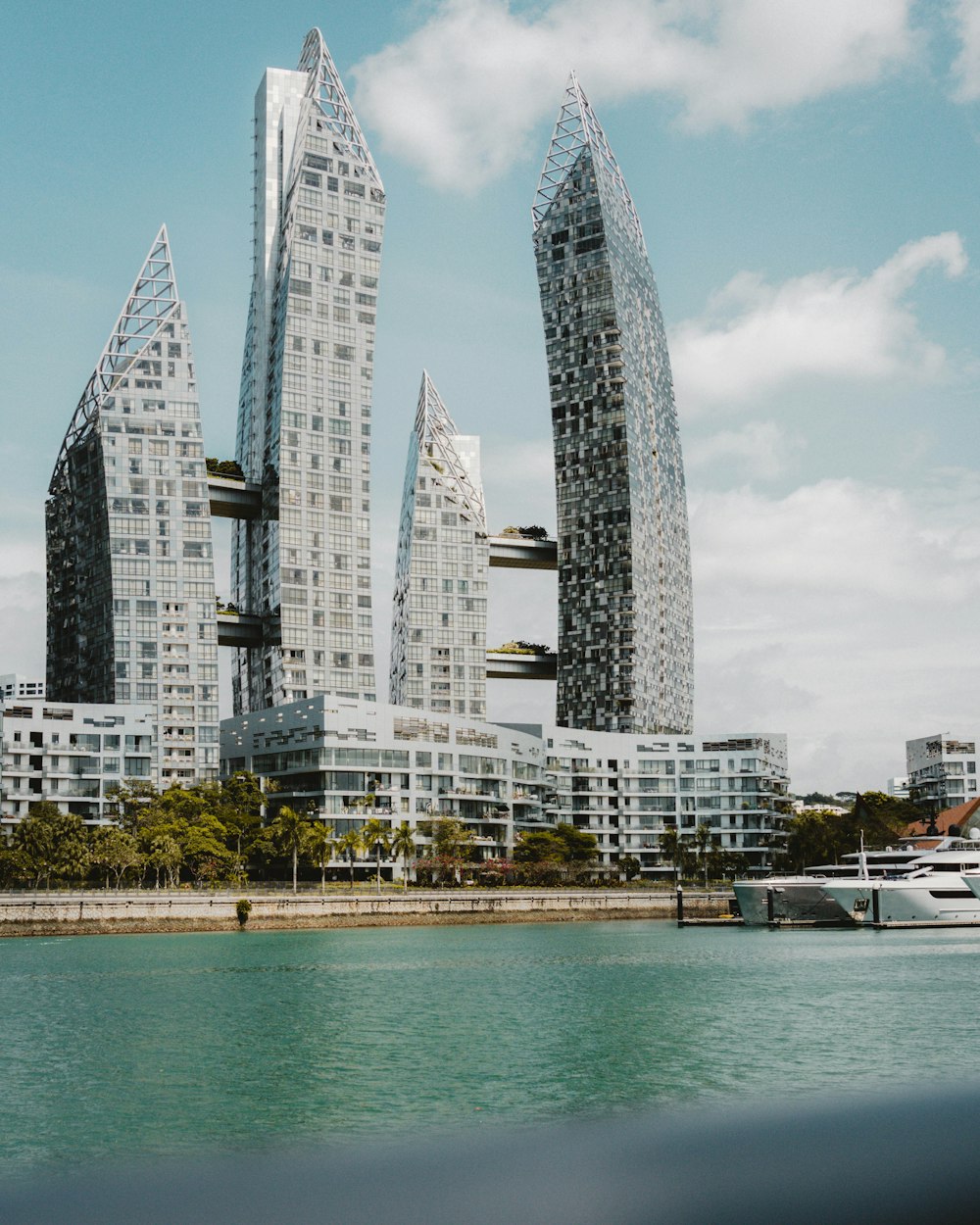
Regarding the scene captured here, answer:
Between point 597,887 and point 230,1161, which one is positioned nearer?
point 230,1161

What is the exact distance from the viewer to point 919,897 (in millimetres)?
115375

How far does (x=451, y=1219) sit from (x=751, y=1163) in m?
7.31

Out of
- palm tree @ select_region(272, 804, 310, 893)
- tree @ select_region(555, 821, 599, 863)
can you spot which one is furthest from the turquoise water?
tree @ select_region(555, 821, 599, 863)

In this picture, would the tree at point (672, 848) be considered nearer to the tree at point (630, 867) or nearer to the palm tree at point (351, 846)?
the tree at point (630, 867)

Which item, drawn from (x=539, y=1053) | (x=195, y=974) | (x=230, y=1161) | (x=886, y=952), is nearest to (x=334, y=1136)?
(x=230, y=1161)

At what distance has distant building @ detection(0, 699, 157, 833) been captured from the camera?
6260 inches

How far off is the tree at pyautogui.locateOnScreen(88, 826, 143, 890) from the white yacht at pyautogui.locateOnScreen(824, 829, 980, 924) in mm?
62143

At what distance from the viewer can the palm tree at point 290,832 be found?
140 m

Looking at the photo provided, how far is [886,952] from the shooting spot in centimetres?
8944

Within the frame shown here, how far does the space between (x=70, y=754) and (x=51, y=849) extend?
119 feet

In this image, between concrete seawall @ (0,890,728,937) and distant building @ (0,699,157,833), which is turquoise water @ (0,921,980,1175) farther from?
distant building @ (0,699,157,833)

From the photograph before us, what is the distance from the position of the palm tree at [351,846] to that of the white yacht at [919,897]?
1935 inches

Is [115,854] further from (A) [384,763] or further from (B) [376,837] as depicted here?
(A) [384,763]

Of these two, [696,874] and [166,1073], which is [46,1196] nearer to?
[166,1073]
